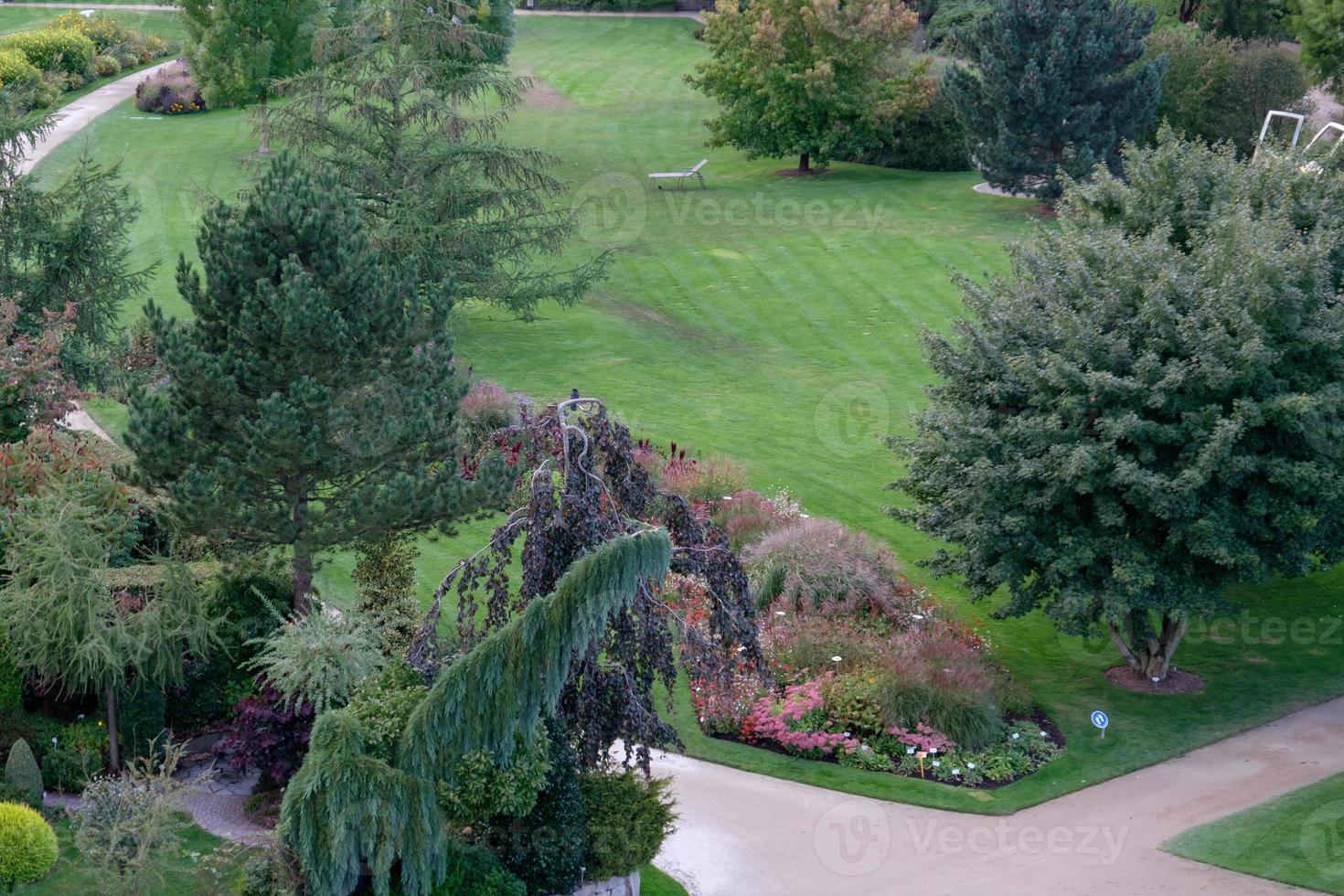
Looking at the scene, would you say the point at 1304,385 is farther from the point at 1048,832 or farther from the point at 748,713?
the point at 748,713

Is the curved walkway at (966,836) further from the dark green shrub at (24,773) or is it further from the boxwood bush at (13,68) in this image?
the boxwood bush at (13,68)

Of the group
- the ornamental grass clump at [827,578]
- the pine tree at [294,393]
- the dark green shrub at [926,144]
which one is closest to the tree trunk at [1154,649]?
the ornamental grass clump at [827,578]

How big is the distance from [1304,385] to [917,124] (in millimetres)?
30379

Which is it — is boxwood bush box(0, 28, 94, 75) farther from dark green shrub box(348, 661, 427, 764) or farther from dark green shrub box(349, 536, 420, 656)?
dark green shrub box(348, 661, 427, 764)

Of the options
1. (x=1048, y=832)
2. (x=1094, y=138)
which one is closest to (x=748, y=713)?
(x=1048, y=832)

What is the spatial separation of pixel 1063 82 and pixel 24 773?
31.8 meters

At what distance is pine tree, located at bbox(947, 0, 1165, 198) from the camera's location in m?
37.7

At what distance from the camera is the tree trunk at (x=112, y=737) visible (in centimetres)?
1536

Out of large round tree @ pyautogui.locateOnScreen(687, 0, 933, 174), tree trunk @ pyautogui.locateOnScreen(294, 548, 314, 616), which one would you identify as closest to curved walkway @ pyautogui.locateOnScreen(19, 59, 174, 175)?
large round tree @ pyautogui.locateOnScreen(687, 0, 933, 174)

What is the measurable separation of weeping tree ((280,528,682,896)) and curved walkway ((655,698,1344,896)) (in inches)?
135

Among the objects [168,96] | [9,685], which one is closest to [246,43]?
[168,96]

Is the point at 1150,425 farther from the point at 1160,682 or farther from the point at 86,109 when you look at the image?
the point at 86,109

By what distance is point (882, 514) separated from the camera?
923 inches

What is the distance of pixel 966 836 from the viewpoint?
15.5m
